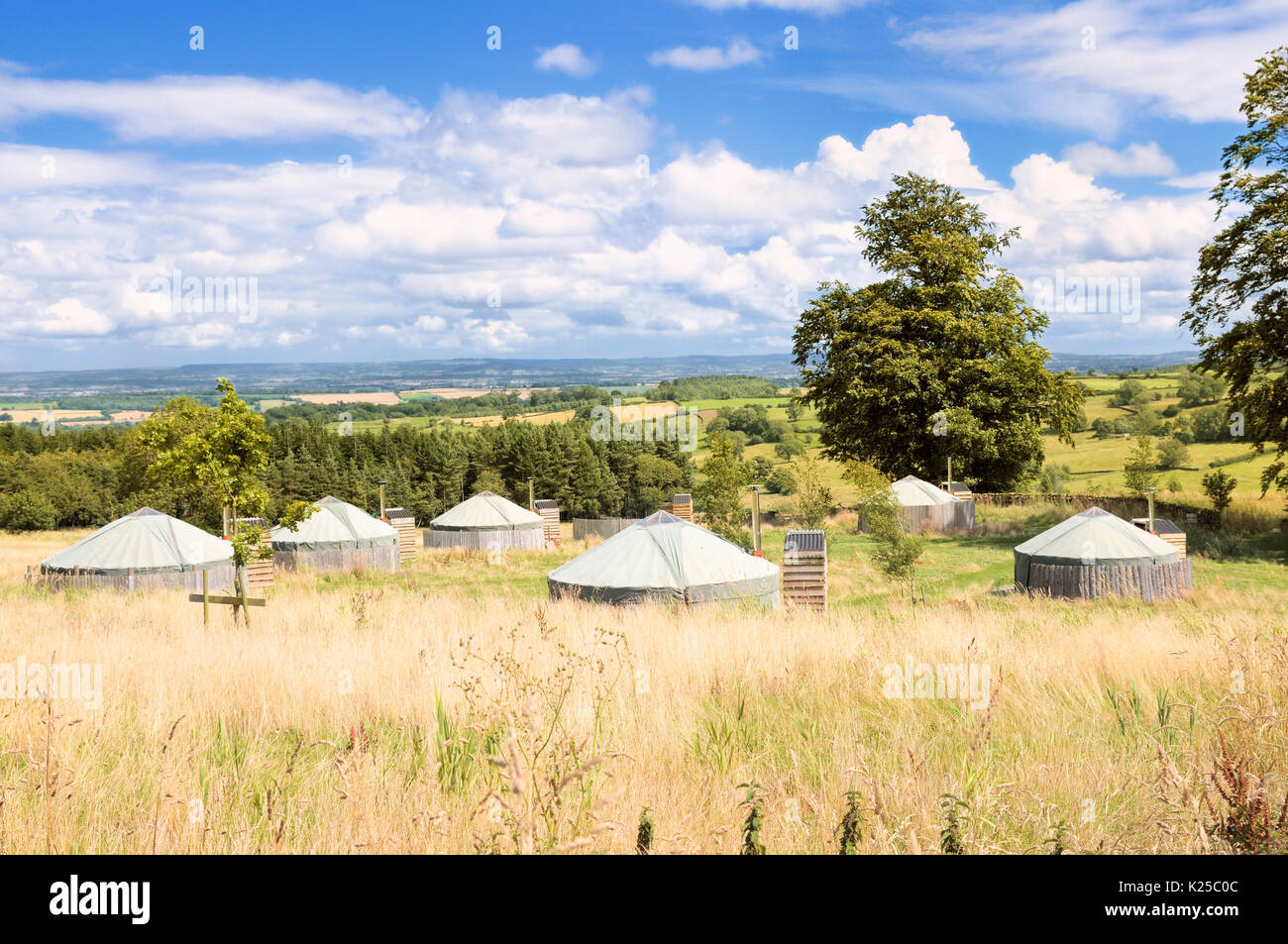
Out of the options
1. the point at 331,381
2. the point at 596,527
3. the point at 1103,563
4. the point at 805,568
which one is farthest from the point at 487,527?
the point at 331,381

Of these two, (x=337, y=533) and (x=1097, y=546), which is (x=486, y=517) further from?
(x=1097, y=546)

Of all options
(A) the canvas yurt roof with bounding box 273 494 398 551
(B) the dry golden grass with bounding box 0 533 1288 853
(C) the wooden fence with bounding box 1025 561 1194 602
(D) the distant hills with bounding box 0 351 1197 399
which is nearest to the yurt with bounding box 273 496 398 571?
(A) the canvas yurt roof with bounding box 273 494 398 551

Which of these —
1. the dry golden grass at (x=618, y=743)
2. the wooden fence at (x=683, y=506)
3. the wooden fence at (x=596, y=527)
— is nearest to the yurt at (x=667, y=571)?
the dry golden grass at (x=618, y=743)

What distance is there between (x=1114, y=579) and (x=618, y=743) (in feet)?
61.3

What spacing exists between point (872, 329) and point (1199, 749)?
3390cm

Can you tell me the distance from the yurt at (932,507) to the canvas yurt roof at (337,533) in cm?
1990

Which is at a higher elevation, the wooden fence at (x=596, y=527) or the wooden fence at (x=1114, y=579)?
the wooden fence at (x=1114, y=579)

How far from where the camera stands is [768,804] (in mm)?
3410

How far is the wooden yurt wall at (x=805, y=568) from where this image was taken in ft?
56.2

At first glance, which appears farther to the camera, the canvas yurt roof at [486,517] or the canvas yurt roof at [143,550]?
the canvas yurt roof at [486,517]

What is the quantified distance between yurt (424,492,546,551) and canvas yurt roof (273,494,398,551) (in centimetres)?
569

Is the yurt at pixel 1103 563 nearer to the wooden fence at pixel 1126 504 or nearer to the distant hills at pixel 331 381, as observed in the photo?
the wooden fence at pixel 1126 504
